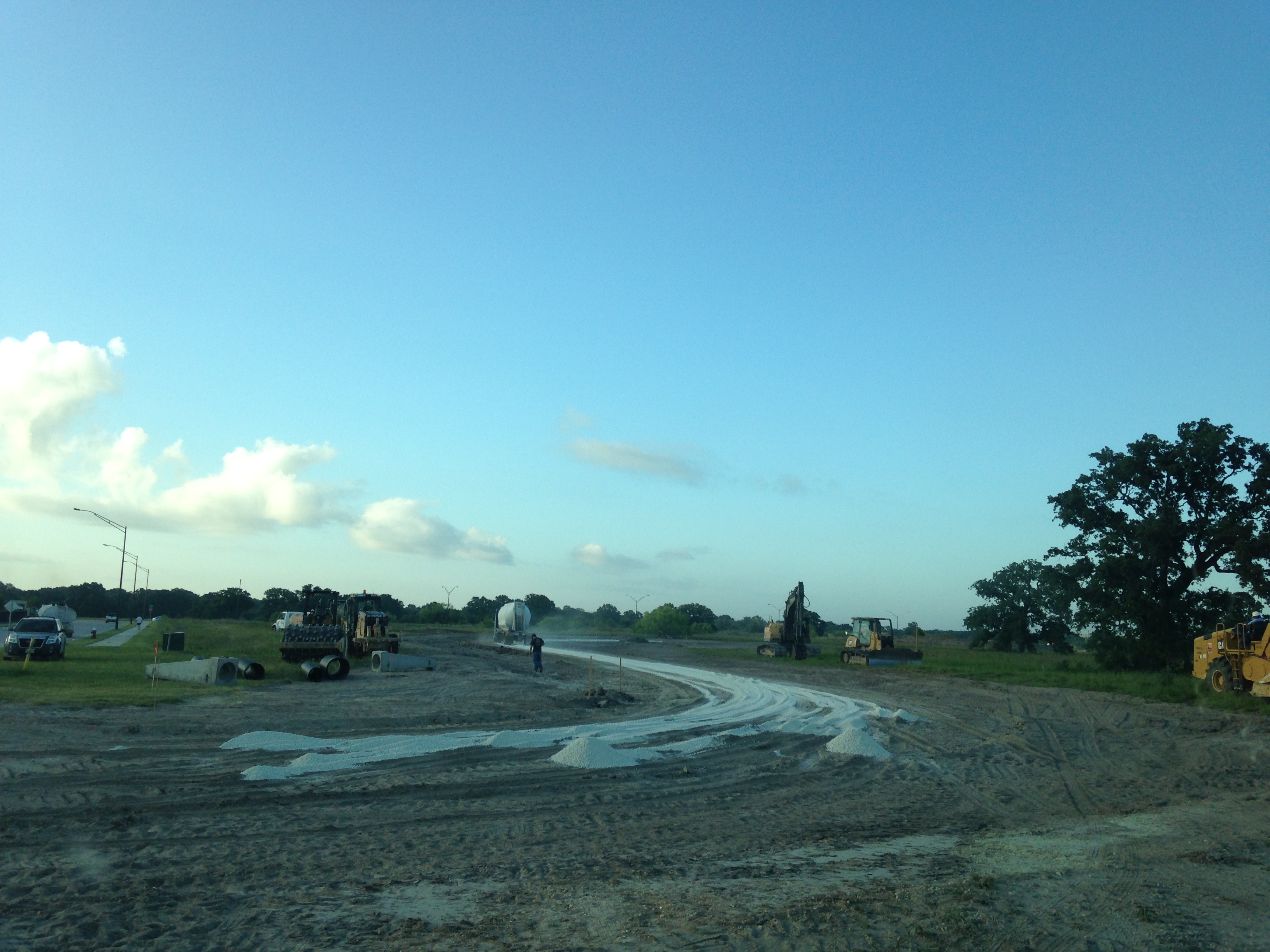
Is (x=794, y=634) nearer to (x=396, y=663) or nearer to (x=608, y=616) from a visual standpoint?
(x=396, y=663)

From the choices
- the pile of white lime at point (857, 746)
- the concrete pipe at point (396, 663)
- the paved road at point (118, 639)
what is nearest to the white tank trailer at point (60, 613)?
the paved road at point (118, 639)

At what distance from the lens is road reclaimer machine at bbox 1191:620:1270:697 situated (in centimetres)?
2377

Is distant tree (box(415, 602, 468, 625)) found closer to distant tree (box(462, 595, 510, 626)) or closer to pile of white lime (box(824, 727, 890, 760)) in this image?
distant tree (box(462, 595, 510, 626))

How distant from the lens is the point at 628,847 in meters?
8.72

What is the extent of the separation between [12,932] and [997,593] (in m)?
78.5

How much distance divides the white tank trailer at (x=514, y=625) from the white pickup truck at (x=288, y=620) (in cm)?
1552

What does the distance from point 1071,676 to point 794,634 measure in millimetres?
18156

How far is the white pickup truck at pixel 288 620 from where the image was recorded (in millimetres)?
40312

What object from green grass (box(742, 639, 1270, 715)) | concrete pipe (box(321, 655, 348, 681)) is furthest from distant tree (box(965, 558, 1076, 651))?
concrete pipe (box(321, 655, 348, 681))

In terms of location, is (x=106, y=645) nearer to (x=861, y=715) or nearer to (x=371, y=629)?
(x=371, y=629)

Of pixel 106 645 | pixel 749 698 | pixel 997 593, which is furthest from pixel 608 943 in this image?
pixel 997 593

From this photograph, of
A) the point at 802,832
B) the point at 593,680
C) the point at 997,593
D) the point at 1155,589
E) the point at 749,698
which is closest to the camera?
the point at 802,832

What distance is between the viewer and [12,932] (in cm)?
583

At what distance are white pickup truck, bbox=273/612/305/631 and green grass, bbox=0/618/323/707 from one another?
5.00 feet
